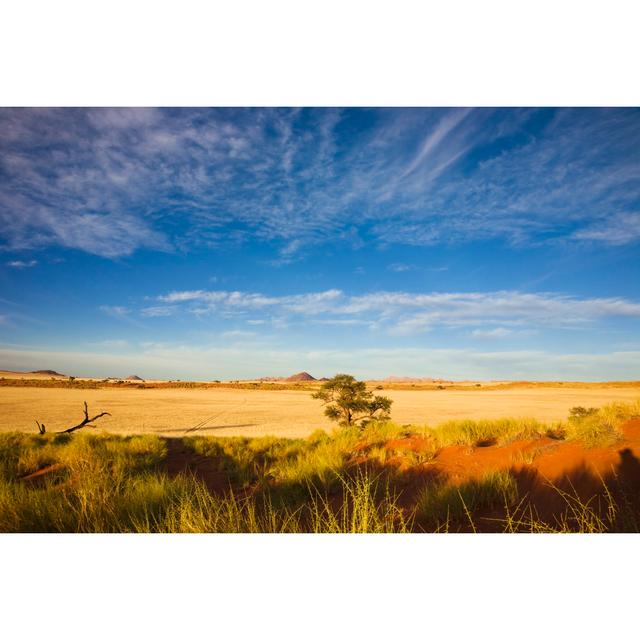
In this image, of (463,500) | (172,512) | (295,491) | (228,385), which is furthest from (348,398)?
(228,385)

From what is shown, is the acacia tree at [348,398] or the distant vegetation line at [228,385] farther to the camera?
the distant vegetation line at [228,385]

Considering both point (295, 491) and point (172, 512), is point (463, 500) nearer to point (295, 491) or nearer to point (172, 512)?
point (295, 491)

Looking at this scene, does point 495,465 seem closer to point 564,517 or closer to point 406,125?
point 564,517

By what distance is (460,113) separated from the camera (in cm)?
601

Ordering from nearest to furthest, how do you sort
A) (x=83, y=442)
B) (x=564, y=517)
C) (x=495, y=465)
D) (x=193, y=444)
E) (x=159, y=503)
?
1. (x=564, y=517)
2. (x=159, y=503)
3. (x=495, y=465)
4. (x=83, y=442)
5. (x=193, y=444)

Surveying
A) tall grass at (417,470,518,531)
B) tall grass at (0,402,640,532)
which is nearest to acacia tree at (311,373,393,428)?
tall grass at (0,402,640,532)

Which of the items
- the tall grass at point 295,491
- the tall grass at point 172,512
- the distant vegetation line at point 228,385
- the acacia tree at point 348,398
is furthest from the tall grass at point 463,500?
the distant vegetation line at point 228,385

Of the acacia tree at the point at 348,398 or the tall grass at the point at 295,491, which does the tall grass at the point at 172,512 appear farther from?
the acacia tree at the point at 348,398

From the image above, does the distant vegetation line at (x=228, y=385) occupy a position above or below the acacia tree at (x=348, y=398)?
below

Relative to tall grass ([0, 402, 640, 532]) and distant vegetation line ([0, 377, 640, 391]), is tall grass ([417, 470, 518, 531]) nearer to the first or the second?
tall grass ([0, 402, 640, 532])

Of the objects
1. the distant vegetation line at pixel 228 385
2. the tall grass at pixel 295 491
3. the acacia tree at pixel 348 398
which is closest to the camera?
the tall grass at pixel 295 491
